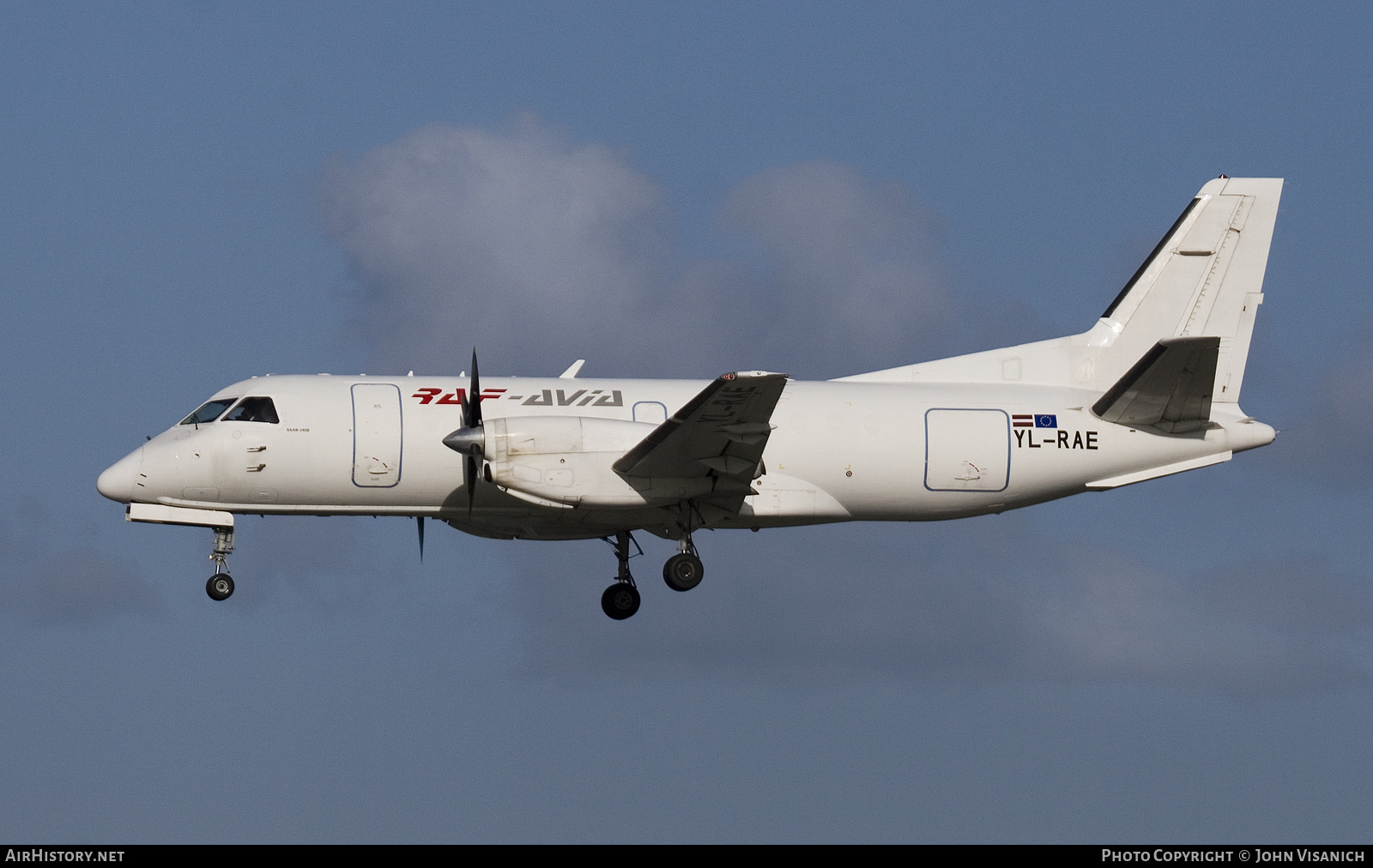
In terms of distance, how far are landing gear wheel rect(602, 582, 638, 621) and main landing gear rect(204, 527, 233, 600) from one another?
5635 mm

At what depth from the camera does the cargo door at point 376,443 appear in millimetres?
26141

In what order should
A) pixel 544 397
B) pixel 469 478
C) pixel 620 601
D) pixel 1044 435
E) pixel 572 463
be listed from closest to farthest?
pixel 572 463, pixel 469 478, pixel 544 397, pixel 1044 435, pixel 620 601

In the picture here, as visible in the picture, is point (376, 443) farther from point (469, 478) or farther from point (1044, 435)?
point (1044, 435)

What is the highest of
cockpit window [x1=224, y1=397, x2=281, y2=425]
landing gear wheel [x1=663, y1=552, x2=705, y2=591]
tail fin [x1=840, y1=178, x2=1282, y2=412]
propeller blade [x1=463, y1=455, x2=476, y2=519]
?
tail fin [x1=840, y1=178, x2=1282, y2=412]

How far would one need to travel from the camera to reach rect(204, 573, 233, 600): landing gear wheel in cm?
2650

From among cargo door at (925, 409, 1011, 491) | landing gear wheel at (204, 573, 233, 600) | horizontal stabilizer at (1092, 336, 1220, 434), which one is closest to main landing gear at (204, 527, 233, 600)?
landing gear wheel at (204, 573, 233, 600)

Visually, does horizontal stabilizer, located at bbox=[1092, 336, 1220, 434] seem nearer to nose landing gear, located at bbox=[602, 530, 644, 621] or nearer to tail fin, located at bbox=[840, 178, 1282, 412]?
tail fin, located at bbox=[840, 178, 1282, 412]

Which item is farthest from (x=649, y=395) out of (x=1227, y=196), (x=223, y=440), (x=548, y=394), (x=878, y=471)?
(x=1227, y=196)

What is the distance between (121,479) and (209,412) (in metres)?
1.53

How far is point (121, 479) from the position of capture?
26.5 meters

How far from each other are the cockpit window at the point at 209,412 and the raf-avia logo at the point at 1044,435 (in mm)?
11413

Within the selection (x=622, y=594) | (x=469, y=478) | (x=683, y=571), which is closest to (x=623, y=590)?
(x=622, y=594)

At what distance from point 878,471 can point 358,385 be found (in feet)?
24.9

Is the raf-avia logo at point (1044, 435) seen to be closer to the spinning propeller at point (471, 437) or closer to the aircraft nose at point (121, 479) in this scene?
the spinning propeller at point (471, 437)
